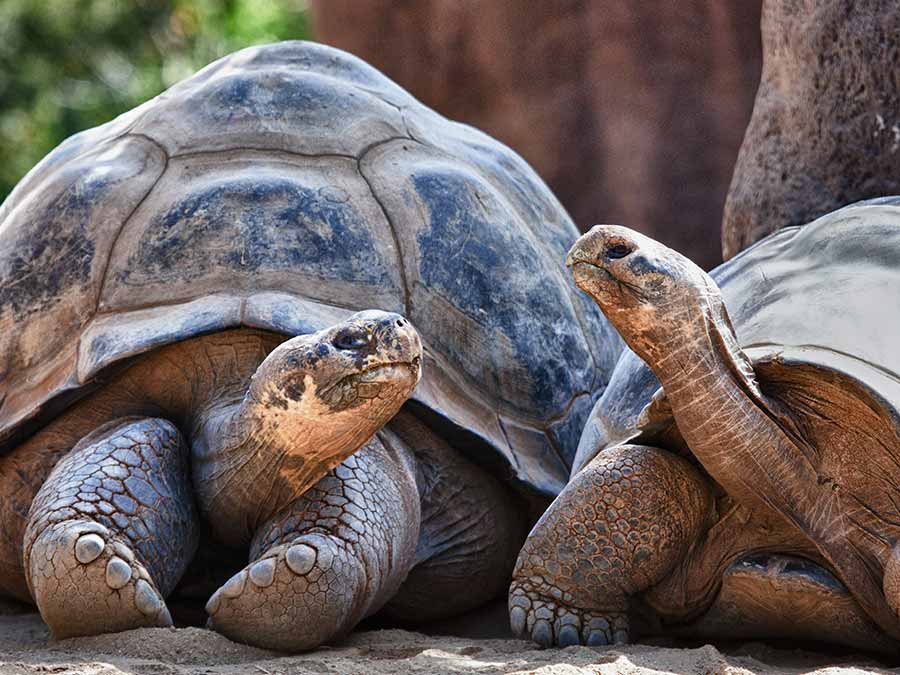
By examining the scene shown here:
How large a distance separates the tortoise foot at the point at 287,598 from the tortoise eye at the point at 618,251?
0.79 metres

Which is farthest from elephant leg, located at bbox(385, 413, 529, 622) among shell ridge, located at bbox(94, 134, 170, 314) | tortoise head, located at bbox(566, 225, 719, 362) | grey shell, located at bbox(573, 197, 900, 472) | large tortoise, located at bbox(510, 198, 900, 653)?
tortoise head, located at bbox(566, 225, 719, 362)

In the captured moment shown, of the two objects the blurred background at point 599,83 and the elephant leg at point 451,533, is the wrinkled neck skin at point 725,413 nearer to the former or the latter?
the elephant leg at point 451,533

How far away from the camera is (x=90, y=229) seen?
10.9 feet

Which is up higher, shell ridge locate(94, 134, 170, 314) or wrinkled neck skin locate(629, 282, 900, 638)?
shell ridge locate(94, 134, 170, 314)

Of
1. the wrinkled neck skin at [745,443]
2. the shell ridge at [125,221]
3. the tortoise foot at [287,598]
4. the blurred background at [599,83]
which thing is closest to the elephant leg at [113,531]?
the tortoise foot at [287,598]

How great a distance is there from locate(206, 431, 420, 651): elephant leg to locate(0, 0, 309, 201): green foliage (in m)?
11.1

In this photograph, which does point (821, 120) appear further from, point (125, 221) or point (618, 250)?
point (125, 221)

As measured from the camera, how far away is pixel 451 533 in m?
3.25

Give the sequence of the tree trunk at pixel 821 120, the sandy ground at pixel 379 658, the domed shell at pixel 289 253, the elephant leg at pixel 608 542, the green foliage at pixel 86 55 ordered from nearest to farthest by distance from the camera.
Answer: the sandy ground at pixel 379 658 → the elephant leg at pixel 608 542 → the domed shell at pixel 289 253 → the tree trunk at pixel 821 120 → the green foliage at pixel 86 55

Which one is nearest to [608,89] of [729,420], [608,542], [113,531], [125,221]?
[125,221]

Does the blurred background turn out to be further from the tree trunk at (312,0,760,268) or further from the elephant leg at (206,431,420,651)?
the elephant leg at (206,431,420,651)

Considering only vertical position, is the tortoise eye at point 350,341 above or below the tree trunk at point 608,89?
below

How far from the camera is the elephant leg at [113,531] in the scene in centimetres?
253

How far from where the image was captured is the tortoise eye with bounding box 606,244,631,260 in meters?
2.39
